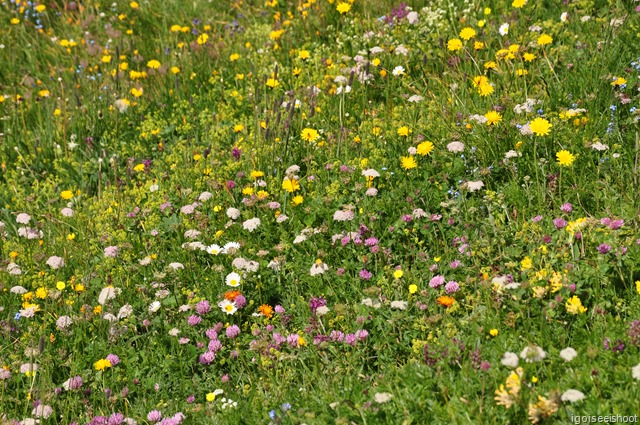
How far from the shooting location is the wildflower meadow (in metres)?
2.75

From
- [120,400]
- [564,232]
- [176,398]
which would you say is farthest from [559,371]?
[120,400]

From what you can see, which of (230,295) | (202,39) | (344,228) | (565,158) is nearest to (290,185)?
(344,228)

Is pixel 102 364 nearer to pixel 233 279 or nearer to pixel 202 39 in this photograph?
pixel 233 279

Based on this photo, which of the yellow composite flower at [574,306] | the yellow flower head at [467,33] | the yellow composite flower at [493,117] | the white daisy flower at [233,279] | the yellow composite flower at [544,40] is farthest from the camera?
the yellow flower head at [467,33]

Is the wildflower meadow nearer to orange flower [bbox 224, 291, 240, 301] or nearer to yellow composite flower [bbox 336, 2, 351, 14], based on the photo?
orange flower [bbox 224, 291, 240, 301]

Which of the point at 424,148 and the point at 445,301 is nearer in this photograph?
the point at 445,301

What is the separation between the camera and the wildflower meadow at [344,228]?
2750 millimetres

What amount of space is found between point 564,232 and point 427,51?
2.16m

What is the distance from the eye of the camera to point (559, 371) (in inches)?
101

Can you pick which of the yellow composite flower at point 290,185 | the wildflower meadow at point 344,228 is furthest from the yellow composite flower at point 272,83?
the yellow composite flower at point 290,185

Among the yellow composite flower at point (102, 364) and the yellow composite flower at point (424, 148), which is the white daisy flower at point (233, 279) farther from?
the yellow composite flower at point (424, 148)

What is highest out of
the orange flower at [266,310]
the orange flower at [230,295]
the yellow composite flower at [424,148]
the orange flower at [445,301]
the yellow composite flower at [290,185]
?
the yellow composite flower at [424,148]

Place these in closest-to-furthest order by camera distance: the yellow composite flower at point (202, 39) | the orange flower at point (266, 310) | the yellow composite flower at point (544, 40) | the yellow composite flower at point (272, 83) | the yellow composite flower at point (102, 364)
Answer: the yellow composite flower at point (102, 364) → the orange flower at point (266, 310) → the yellow composite flower at point (544, 40) → the yellow composite flower at point (272, 83) → the yellow composite flower at point (202, 39)

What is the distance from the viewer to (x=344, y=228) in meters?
3.69
